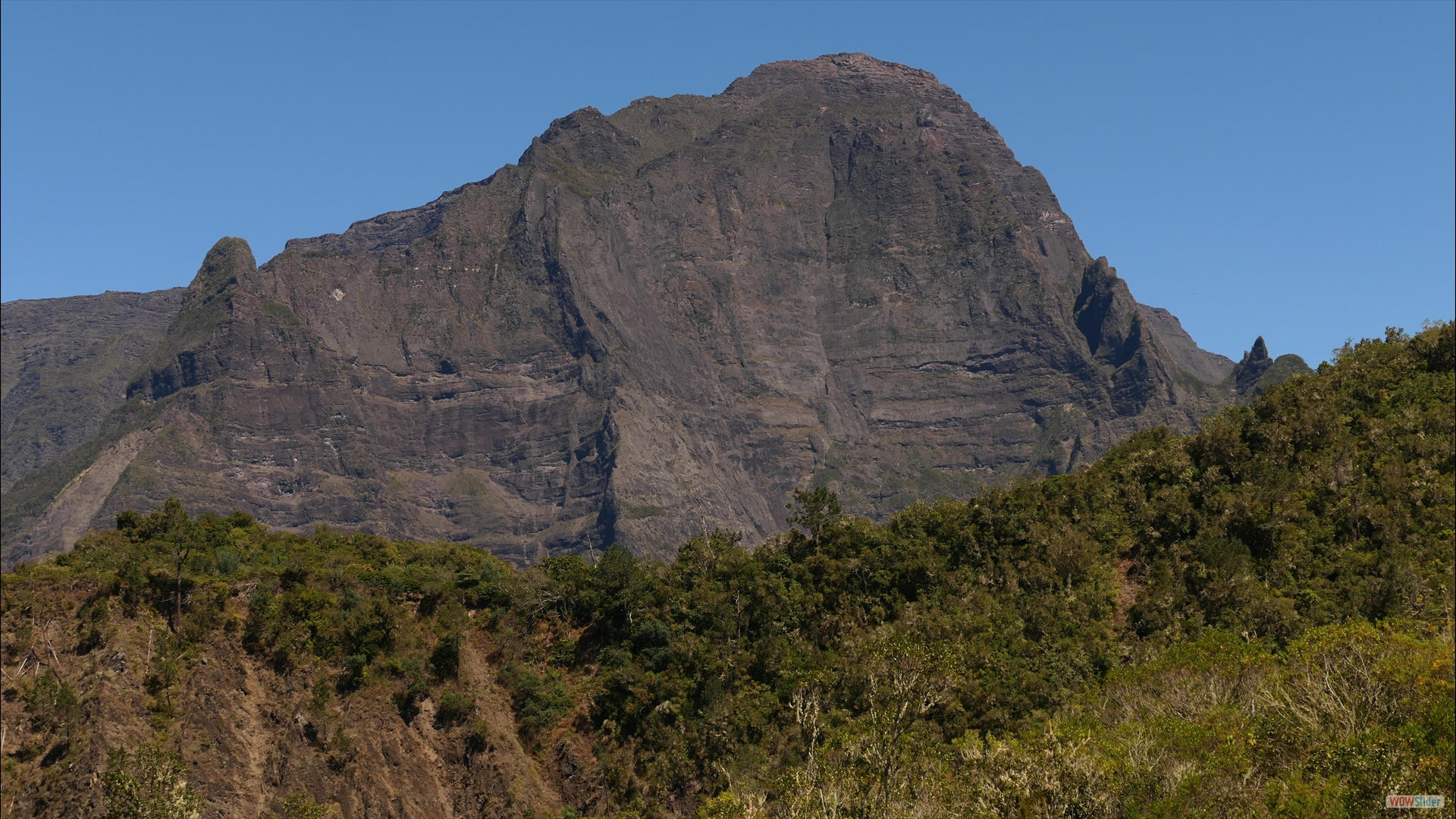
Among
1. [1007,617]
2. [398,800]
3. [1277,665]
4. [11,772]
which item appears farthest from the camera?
[1007,617]

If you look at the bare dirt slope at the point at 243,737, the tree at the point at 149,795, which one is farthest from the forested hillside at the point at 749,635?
the tree at the point at 149,795

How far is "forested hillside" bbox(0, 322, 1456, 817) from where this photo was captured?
75.8m

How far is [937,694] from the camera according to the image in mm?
62000

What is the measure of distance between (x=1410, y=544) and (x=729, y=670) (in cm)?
5998

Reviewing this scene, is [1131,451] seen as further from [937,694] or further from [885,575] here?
[937,694]

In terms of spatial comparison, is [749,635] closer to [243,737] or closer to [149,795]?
[243,737]

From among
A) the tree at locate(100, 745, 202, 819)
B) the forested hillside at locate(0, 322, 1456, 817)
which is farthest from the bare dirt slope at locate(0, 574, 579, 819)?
the tree at locate(100, 745, 202, 819)

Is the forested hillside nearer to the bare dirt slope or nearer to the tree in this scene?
the bare dirt slope

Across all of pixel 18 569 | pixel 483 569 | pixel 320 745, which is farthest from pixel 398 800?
pixel 18 569

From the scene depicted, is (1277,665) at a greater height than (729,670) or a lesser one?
greater

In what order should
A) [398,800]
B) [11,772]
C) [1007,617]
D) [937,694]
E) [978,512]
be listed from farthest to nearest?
[978,512] → [1007,617] → [398,800] → [11,772] → [937,694]

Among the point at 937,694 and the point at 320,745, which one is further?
the point at 320,745

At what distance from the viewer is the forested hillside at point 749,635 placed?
75750mm

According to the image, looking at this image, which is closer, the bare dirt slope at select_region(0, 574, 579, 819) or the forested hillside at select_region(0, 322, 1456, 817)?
the forested hillside at select_region(0, 322, 1456, 817)
